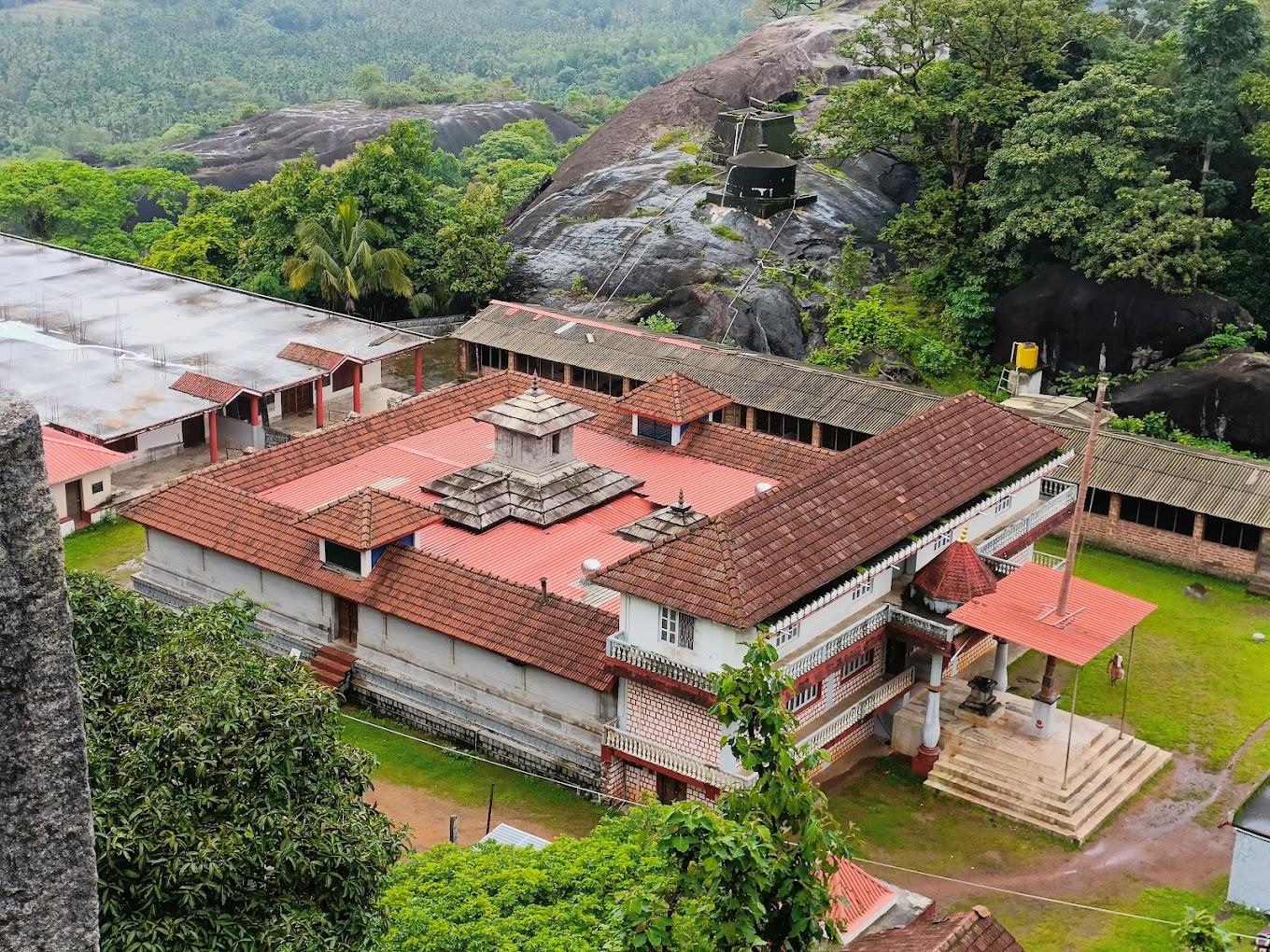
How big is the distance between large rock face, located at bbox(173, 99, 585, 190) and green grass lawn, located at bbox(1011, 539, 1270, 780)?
282 ft

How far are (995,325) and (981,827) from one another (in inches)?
1088

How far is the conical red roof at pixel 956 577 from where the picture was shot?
110ft

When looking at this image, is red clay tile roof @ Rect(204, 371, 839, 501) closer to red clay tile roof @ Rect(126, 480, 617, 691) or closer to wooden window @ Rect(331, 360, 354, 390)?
red clay tile roof @ Rect(126, 480, 617, 691)

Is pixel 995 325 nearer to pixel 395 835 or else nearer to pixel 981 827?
pixel 981 827

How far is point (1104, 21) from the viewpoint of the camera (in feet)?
190

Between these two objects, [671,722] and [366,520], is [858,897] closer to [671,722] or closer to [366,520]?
[671,722]

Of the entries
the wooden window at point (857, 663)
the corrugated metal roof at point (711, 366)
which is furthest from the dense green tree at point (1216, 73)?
the wooden window at point (857, 663)

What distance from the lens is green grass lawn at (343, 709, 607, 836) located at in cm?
3181

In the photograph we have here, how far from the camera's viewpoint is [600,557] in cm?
3609

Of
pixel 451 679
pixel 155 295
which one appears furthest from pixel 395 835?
pixel 155 295

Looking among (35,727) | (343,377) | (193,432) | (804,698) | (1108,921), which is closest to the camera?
(35,727)

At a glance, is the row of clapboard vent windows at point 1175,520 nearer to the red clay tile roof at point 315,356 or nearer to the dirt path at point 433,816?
the dirt path at point 433,816

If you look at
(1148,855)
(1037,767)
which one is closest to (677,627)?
(1037,767)

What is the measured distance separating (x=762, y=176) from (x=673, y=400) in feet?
73.5
